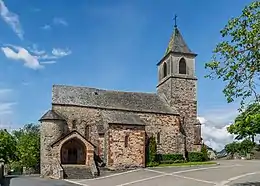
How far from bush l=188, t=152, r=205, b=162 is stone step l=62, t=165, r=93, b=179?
13732 millimetres

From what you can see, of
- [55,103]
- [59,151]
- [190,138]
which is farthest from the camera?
[190,138]

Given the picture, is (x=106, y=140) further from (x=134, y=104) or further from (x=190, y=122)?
(x=190, y=122)

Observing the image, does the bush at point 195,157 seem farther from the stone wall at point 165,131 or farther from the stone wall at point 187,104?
the stone wall at point 165,131

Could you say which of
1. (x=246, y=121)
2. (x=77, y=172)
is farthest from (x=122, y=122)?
(x=246, y=121)

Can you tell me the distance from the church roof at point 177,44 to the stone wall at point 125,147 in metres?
13.4

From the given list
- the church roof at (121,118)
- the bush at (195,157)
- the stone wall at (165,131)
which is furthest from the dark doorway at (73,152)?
the bush at (195,157)

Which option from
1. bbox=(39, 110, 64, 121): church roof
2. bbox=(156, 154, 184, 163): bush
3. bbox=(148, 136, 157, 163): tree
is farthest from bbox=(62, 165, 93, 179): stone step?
bbox=(156, 154, 184, 163): bush

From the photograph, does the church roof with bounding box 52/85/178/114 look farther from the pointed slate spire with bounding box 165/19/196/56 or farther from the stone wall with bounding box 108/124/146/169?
the pointed slate spire with bounding box 165/19/196/56

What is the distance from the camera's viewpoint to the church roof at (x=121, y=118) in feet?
129

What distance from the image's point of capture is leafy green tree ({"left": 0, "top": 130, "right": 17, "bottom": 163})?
5961 centimetres

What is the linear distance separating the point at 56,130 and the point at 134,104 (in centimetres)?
1057

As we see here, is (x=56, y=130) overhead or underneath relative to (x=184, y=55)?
underneath

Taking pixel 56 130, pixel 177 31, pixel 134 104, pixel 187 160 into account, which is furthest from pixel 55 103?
pixel 177 31

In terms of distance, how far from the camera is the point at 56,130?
125ft
